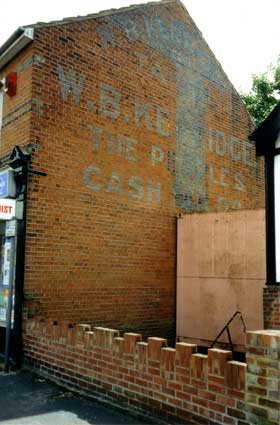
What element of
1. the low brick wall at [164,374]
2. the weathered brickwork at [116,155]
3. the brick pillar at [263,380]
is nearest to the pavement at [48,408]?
the low brick wall at [164,374]

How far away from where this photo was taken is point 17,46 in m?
8.62

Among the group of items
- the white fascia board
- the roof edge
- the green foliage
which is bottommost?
the white fascia board

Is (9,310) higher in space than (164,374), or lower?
higher

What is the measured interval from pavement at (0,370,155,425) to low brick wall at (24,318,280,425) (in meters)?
0.16

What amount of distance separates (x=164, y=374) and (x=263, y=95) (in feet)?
72.6

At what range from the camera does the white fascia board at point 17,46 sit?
828cm

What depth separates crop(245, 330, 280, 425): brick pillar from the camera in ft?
12.5

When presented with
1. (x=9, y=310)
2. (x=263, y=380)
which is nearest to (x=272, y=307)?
(x=263, y=380)

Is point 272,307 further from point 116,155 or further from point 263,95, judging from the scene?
point 263,95

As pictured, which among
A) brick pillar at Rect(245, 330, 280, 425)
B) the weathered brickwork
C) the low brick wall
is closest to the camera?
brick pillar at Rect(245, 330, 280, 425)

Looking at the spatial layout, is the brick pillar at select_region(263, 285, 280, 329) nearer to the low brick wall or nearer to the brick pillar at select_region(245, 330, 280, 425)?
the low brick wall

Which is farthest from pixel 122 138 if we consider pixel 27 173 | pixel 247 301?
pixel 247 301

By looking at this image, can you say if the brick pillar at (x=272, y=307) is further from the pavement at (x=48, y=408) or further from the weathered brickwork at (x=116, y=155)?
the weathered brickwork at (x=116, y=155)

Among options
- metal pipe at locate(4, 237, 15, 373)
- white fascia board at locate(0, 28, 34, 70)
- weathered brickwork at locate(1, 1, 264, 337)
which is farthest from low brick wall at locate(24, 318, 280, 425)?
white fascia board at locate(0, 28, 34, 70)
